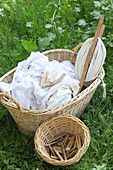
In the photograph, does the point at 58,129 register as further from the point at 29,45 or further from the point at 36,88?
the point at 29,45

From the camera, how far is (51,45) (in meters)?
2.75

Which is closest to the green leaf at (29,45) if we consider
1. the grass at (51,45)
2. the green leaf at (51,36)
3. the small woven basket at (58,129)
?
the grass at (51,45)

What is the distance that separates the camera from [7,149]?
6.16ft

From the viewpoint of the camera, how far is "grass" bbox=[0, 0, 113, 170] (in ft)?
5.83

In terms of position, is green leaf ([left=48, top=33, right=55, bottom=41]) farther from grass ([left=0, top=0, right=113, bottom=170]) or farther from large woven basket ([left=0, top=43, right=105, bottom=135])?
large woven basket ([left=0, top=43, right=105, bottom=135])

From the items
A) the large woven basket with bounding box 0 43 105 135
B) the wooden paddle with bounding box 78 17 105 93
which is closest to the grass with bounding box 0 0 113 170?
the large woven basket with bounding box 0 43 105 135

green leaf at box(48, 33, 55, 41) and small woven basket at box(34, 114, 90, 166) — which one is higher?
green leaf at box(48, 33, 55, 41)

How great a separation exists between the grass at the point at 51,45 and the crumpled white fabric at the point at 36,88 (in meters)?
0.31

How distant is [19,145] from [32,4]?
2382 millimetres

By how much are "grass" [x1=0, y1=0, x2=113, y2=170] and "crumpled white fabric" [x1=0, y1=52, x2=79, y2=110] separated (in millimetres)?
308

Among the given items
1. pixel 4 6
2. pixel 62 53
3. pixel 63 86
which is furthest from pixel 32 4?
pixel 63 86

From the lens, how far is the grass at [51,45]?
1.78 meters

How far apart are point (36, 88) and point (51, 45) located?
1006 mm

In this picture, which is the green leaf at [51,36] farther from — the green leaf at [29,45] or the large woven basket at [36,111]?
the large woven basket at [36,111]
